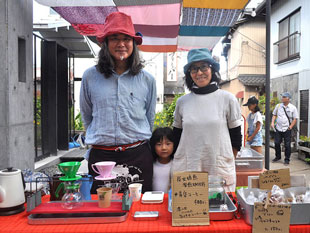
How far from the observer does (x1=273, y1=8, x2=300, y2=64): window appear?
35.1 feet

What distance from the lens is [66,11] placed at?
4039mm

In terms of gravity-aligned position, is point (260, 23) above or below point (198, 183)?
above

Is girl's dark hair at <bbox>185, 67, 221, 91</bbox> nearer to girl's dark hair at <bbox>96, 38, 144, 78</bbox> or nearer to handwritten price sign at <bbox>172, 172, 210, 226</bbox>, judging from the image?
girl's dark hair at <bbox>96, 38, 144, 78</bbox>

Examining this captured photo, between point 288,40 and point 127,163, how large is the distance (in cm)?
1158

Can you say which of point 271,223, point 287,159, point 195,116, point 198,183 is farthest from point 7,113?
point 287,159

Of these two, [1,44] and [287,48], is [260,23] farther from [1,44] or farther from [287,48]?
[1,44]

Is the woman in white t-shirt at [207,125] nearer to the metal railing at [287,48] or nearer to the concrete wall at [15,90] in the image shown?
the concrete wall at [15,90]

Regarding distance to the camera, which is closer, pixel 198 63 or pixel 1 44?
pixel 198 63

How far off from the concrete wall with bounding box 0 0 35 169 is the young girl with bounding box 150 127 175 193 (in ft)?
A: 4.87

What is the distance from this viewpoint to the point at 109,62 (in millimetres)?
2078

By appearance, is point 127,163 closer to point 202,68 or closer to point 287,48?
point 202,68

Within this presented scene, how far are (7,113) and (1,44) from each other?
68 centimetres

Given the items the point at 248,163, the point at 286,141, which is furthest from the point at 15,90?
the point at 286,141

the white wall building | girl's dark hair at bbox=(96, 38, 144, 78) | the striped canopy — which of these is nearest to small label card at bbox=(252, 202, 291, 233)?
girl's dark hair at bbox=(96, 38, 144, 78)
